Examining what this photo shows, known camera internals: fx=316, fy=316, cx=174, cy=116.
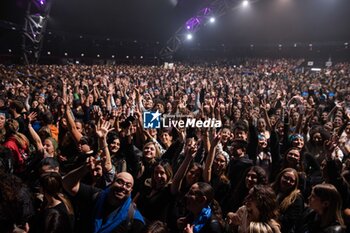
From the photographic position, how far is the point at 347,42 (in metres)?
27.7

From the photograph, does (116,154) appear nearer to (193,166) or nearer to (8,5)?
(193,166)

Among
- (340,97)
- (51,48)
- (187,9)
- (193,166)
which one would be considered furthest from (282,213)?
(51,48)

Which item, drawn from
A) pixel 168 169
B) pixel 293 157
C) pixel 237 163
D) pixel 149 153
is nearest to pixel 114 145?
pixel 149 153

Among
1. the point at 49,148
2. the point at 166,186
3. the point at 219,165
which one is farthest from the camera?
the point at 49,148

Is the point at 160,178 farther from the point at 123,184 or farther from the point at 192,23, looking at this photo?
the point at 192,23

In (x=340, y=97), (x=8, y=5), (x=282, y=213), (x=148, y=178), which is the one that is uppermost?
(x=8, y=5)

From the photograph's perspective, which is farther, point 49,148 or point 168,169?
point 49,148

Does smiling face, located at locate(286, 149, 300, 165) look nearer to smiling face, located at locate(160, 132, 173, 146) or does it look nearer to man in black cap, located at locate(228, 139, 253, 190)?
man in black cap, located at locate(228, 139, 253, 190)

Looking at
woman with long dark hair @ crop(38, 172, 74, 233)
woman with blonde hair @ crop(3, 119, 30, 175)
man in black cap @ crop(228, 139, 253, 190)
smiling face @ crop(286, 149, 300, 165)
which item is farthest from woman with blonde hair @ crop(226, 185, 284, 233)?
woman with blonde hair @ crop(3, 119, 30, 175)

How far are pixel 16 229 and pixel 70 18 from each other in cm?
2824

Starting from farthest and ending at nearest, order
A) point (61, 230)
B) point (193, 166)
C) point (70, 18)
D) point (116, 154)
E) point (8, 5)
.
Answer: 1. point (70, 18)
2. point (8, 5)
3. point (116, 154)
4. point (193, 166)
5. point (61, 230)

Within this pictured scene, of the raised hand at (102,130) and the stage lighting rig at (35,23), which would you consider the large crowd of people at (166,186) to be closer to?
the raised hand at (102,130)

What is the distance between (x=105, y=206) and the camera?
2.34 meters

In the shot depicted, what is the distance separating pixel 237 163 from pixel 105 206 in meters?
1.76
